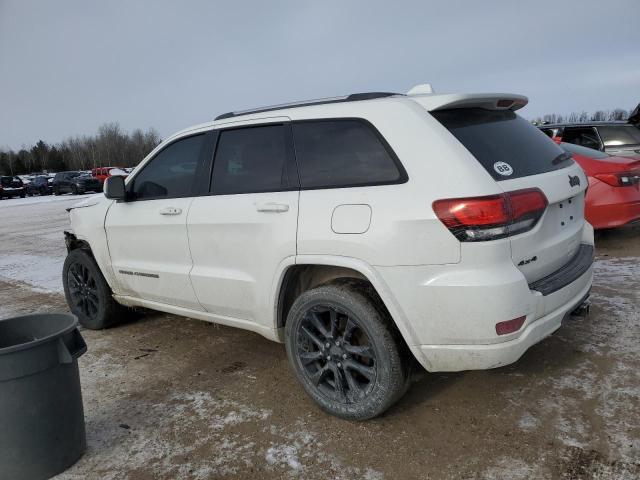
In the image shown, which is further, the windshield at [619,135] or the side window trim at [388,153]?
the windshield at [619,135]

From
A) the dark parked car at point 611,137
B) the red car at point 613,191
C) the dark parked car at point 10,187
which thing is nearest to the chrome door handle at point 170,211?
the red car at point 613,191

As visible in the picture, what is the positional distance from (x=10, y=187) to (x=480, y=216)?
119ft

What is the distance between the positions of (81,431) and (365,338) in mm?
1669

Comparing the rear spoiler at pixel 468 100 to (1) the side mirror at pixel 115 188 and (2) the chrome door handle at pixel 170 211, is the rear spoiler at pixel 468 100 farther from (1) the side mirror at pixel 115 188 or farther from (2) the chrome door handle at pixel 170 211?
(1) the side mirror at pixel 115 188

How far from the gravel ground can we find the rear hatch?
2.80 ft

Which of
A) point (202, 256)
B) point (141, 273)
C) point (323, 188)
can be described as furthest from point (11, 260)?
point (323, 188)

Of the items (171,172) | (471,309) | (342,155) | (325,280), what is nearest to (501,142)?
(342,155)

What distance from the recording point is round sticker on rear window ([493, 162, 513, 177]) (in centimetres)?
271

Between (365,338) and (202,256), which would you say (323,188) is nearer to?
(365,338)

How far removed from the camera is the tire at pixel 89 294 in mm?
4824

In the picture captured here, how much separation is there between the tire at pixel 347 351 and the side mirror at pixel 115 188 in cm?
202

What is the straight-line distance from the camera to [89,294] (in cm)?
503

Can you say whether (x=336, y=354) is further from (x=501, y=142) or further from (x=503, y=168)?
(x=501, y=142)

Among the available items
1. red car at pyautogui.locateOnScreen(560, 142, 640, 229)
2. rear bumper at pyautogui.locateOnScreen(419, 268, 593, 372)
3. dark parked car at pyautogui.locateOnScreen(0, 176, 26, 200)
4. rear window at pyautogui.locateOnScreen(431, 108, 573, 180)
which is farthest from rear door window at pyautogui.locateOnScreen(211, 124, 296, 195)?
dark parked car at pyautogui.locateOnScreen(0, 176, 26, 200)
